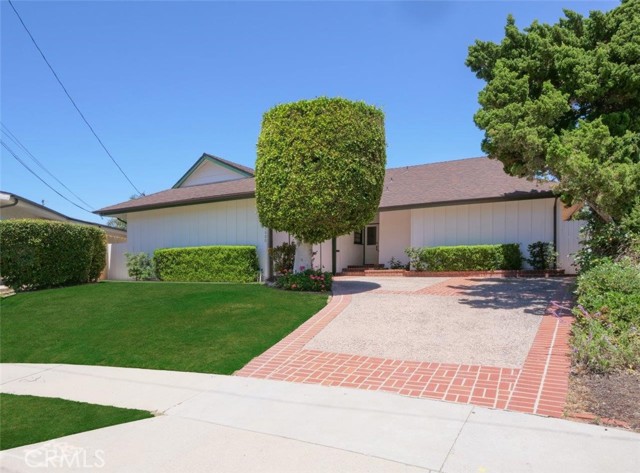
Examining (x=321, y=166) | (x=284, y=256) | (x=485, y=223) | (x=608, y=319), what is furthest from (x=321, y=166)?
(x=485, y=223)

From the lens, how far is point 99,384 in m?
6.00

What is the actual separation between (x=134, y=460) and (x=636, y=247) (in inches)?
367

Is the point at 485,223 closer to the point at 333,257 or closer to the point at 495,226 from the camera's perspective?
the point at 495,226

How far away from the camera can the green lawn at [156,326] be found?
23.3ft

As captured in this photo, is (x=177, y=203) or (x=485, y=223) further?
(x=177, y=203)

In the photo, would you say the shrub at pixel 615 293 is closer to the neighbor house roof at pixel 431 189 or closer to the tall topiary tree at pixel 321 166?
the tall topiary tree at pixel 321 166

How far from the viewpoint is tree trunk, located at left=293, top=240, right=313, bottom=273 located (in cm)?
1226

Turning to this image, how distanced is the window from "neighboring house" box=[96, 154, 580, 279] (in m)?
0.05

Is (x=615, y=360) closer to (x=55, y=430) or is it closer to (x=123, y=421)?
(x=123, y=421)

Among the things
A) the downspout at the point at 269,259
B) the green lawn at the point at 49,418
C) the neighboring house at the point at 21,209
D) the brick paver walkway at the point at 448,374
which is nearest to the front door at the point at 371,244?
the downspout at the point at 269,259

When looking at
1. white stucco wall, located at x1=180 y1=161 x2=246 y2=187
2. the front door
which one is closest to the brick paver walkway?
the front door

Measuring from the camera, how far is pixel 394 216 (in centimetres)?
1884

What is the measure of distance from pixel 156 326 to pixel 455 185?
13.3 meters

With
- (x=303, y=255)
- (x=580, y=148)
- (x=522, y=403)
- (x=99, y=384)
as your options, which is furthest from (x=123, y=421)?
(x=580, y=148)
